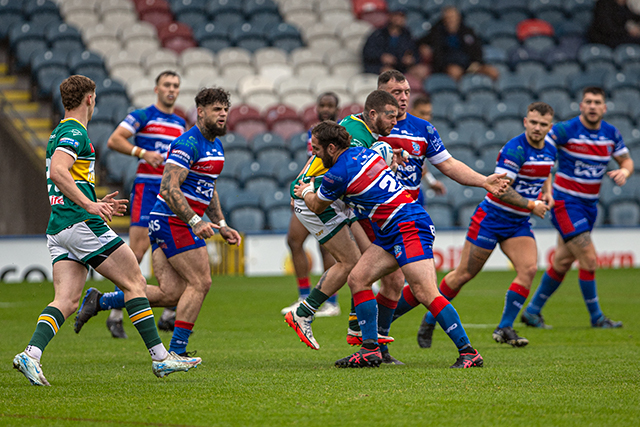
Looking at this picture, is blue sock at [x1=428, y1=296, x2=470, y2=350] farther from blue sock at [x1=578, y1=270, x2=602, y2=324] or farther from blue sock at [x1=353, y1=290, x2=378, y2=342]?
blue sock at [x1=578, y1=270, x2=602, y2=324]

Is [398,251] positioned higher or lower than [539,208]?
lower

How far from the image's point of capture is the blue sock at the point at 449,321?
17.9ft

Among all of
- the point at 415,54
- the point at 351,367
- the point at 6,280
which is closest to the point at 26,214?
the point at 6,280

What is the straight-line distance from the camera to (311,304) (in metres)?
6.07

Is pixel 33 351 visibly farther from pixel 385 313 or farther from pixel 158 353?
pixel 385 313

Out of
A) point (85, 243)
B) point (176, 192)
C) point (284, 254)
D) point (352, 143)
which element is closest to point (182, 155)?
point (176, 192)

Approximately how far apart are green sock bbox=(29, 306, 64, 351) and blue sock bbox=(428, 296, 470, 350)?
2.57 metres

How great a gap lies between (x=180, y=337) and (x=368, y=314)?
1454mm

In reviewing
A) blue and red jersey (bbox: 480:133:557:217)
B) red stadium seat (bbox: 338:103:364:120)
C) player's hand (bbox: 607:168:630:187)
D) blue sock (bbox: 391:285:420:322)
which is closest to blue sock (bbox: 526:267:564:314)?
player's hand (bbox: 607:168:630:187)

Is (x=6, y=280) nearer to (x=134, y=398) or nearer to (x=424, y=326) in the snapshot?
(x=424, y=326)

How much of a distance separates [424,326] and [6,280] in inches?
387

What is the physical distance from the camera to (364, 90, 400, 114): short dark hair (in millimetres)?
5816

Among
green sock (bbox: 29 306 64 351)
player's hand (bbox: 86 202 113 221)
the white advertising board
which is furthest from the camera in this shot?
the white advertising board

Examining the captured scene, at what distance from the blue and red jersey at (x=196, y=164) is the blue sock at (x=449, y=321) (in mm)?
2053
